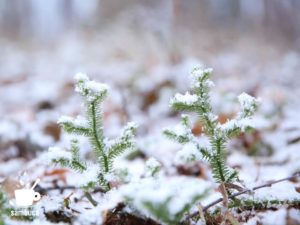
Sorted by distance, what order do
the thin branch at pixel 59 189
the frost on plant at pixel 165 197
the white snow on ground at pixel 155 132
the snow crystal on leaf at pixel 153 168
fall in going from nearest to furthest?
the frost on plant at pixel 165 197, the white snow on ground at pixel 155 132, the snow crystal on leaf at pixel 153 168, the thin branch at pixel 59 189

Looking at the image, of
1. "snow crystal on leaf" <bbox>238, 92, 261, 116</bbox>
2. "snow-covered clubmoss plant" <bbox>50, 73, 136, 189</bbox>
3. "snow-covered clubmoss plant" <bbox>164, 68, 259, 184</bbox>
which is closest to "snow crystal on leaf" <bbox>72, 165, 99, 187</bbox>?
"snow-covered clubmoss plant" <bbox>50, 73, 136, 189</bbox>

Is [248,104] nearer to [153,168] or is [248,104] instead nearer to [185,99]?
[185,99]

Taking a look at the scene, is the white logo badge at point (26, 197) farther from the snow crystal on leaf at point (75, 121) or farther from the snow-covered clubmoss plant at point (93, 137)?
the snow crystal on leaf at point (75, 121)

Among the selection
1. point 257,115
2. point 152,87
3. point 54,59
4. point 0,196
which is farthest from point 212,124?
point 54,59

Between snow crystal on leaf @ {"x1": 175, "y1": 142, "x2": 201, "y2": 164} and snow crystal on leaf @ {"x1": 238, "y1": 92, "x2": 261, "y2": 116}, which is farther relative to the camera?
snow crystal on leaf @ {"x1": 238, "y1": 92, "x2": 261, "y2": 116}

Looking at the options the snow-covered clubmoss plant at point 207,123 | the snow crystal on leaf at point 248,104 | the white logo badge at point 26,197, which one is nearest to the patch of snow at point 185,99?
the snow-covered clubmoss plant at point 207,123

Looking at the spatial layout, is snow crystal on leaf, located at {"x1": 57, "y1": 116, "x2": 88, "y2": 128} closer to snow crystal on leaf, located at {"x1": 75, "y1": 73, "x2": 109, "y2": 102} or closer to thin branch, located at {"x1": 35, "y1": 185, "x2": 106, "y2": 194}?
snow crystal on leaf, located at {"x1": 75, "y1": 73, "x2": 109, "y2": 102}
